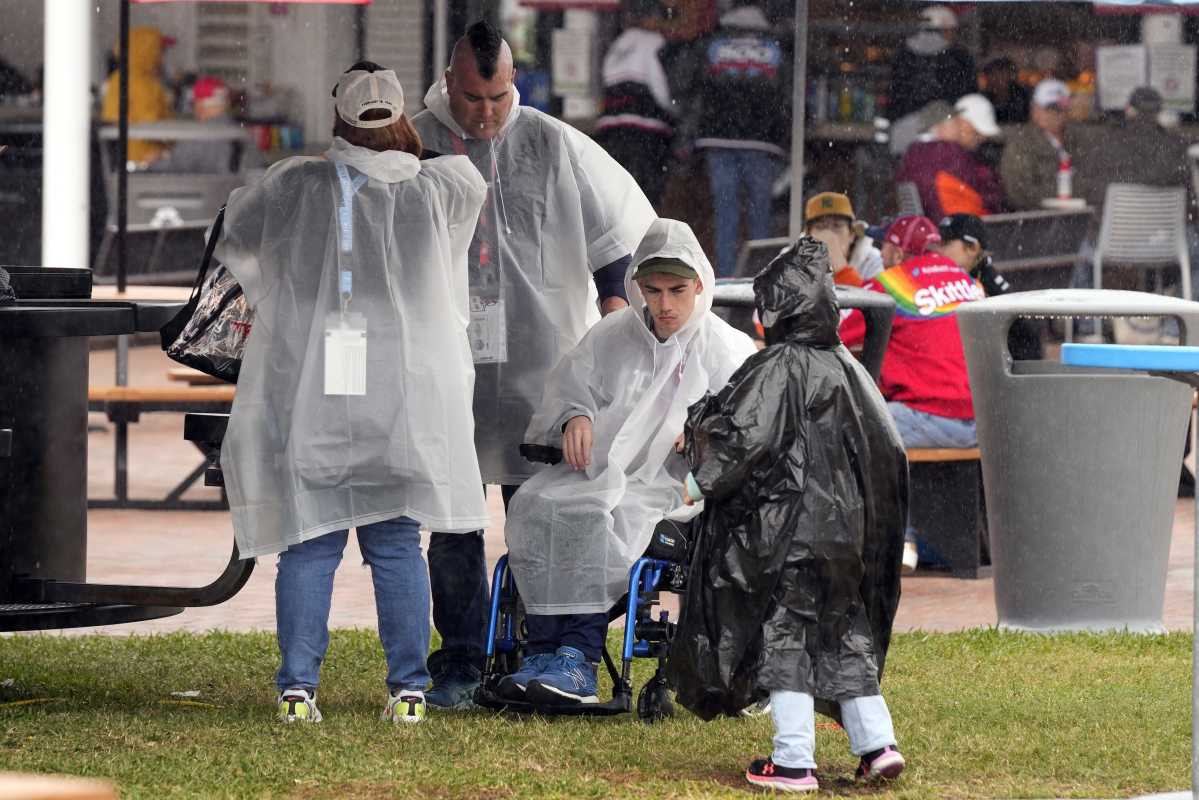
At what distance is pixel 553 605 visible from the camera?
18.7 ft

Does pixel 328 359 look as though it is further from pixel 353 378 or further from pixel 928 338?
pixel 928 338

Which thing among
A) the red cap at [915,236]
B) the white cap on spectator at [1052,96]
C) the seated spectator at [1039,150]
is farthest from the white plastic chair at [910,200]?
the red cap at [915,236]

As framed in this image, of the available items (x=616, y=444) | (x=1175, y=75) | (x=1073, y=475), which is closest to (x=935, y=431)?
(x=1073, y=475)

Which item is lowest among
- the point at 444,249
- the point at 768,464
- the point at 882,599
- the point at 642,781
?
the point at 642,781

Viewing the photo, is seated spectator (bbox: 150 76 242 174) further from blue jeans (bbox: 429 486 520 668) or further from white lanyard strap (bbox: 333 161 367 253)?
white lanyard strap (bbox: 333 161 367 253)

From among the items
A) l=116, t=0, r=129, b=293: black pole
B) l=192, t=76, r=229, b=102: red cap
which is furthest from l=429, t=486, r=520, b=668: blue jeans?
l=192, t=76, r=229, b=102: red cap

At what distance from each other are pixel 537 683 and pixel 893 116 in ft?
35.1

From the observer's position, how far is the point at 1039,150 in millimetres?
15336

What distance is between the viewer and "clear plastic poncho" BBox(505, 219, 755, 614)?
5.69m

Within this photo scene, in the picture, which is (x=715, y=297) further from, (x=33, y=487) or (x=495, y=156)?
(x=33, y=487)

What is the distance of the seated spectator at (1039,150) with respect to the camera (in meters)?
15.1

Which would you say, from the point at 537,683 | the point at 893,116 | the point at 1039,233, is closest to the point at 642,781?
the point at 537,683

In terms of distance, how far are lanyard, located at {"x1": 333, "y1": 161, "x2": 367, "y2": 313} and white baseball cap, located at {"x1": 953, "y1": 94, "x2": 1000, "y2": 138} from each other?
10.1 m

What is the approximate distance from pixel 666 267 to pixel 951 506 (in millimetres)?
3338
